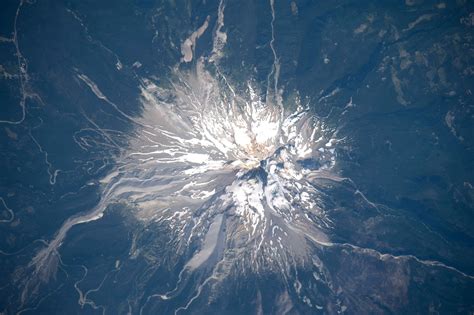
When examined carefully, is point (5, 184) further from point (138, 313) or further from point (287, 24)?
point (287, 24)

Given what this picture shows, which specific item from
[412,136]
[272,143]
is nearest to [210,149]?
[272,143]

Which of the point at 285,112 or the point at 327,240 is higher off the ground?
the point at 285,112

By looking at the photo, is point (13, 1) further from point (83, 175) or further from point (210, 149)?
point (210, 149)

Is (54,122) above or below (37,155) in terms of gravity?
above

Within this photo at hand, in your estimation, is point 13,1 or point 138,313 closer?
point 13,1

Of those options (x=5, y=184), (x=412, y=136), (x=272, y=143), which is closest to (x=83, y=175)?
(x=5, y=184)

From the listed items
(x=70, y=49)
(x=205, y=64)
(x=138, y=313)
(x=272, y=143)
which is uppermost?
(x=70, y=49)
